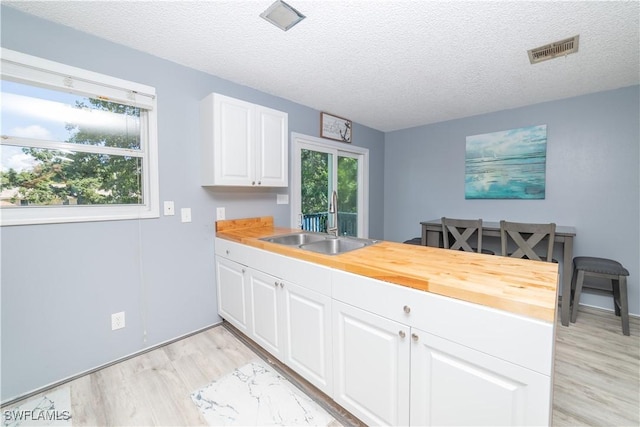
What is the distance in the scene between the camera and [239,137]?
219cm

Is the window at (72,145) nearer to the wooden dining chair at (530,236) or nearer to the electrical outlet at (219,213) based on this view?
the electrical outlet at (219,213)

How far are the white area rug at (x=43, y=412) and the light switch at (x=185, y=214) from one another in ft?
4.19

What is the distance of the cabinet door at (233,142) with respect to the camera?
2.08 metres

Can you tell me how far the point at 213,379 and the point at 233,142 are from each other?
1.74 meters

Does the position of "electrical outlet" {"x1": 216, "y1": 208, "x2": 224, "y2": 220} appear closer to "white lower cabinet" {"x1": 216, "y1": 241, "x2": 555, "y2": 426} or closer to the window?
the window

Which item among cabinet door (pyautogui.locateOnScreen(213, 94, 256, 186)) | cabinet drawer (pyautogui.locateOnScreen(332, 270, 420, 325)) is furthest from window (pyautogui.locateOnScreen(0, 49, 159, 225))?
cabinet drawer (pyautogui.locateOnScreen(332, 270, 420, 325))

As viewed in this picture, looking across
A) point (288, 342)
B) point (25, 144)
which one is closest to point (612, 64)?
point (288, 342)

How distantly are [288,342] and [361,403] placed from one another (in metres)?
0.56

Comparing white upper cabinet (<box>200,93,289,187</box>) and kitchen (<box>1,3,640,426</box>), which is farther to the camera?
white upper cabinet (<box>200,93,289,187</box>)

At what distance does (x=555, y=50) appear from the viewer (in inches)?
74.0

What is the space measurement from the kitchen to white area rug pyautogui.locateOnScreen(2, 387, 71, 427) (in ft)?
0.36

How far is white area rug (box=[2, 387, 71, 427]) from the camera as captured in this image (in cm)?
141

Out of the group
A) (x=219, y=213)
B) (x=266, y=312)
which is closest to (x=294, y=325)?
(x=266, y=312)

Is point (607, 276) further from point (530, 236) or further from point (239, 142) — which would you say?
point (239, 142)
